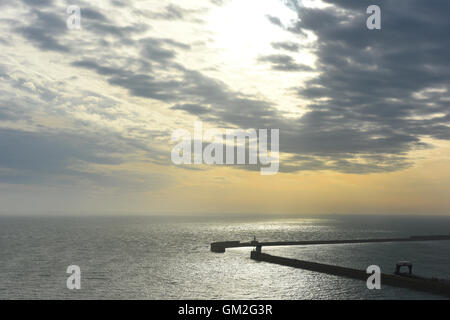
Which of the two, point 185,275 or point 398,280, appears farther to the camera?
point 185,275

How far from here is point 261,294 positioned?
5562 centimetres

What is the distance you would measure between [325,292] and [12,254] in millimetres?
83657

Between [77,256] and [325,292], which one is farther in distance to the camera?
[77,256]

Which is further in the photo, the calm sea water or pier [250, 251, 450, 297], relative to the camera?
pier [250, 251, 450, 297]

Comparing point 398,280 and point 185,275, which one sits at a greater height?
point 398,280

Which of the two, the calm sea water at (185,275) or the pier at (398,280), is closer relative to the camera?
the calm sea water at (185,275)

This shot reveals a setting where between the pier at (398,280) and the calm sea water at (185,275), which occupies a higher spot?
the pier at (398,280)

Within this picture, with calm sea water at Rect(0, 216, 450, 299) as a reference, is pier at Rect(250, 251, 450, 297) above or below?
above

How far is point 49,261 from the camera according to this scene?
86.3 meters
